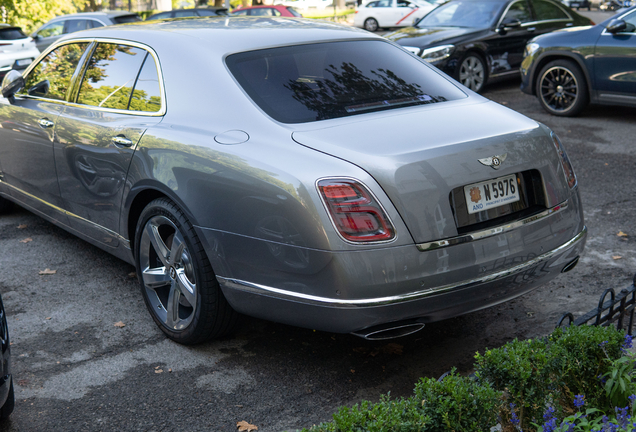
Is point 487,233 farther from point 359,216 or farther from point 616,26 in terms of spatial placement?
point 616,26

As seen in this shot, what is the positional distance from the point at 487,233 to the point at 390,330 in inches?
24.5

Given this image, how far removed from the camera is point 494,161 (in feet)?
9.78

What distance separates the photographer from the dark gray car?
52.9ft

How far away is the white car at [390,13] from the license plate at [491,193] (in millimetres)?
25272

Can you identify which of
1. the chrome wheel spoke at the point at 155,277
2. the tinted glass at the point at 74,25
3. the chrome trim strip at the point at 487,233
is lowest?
the chrome wheel spoke at the point at 155,277

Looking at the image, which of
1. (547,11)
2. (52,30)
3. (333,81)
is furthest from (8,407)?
(52,30)

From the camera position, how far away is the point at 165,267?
364 cm

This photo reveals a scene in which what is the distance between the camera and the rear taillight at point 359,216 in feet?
9.05

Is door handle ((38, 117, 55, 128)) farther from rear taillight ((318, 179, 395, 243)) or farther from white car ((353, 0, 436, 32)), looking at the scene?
white car ((353, 0, 436, 32))

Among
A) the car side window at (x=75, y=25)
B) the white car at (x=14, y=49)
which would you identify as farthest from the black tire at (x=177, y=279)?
the car side window at (x=75, y=25)

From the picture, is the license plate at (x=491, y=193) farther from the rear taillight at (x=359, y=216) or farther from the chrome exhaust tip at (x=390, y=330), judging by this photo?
the chrome exhaust tip at (x=390, y=330)

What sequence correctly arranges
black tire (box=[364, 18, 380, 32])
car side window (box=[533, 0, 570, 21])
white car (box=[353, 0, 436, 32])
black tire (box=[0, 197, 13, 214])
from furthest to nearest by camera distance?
black tire (box=[364, 18, 380, 32]) → white car (box=[353, 0, 436, 32]) → car side window (box=[533, 0, 570, 21]) → black tire (box=[0, 197, 13, 214])

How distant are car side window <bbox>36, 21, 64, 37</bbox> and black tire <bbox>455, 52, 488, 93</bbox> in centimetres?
1186

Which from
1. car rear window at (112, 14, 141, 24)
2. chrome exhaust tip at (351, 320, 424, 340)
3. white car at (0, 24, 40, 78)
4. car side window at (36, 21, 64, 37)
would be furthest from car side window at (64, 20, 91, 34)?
chrome exhaust tip at (351, 320, 424, 340)
